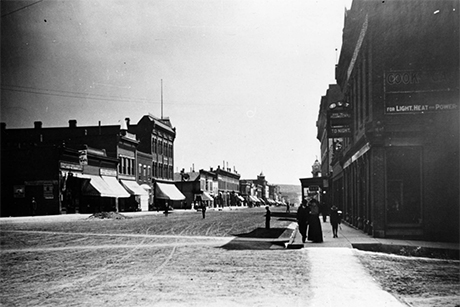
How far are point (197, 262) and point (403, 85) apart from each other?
11.2 meters

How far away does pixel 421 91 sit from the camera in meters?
19.4

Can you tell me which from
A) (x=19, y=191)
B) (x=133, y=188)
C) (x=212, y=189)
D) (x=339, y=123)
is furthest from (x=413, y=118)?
(x=212, y=189)

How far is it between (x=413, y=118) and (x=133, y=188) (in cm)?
4425

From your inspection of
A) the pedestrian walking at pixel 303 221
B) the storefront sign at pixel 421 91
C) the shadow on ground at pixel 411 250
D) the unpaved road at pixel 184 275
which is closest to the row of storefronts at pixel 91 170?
the unpaved road at pixel 184 275

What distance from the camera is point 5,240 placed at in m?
20.3

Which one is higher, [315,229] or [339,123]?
[339,123]

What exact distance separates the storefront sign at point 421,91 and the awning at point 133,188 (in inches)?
1670

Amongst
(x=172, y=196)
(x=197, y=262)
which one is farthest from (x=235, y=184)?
(x=197, y=262)

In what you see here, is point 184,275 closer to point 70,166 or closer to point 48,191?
point 48,191

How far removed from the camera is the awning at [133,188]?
5784 centimetres

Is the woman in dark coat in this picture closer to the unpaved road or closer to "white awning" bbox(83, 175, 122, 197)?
the unpaved road

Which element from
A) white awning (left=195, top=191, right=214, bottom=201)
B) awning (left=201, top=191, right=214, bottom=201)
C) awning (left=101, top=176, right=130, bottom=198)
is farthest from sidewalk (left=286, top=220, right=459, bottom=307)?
awning (left=201, top=191, right=214, bottom=201)

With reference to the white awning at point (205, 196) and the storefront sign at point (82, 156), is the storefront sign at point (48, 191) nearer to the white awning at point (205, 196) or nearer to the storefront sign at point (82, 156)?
the storefront sign at point (82, 156)

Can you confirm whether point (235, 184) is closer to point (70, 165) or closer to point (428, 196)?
point (70, 165)
